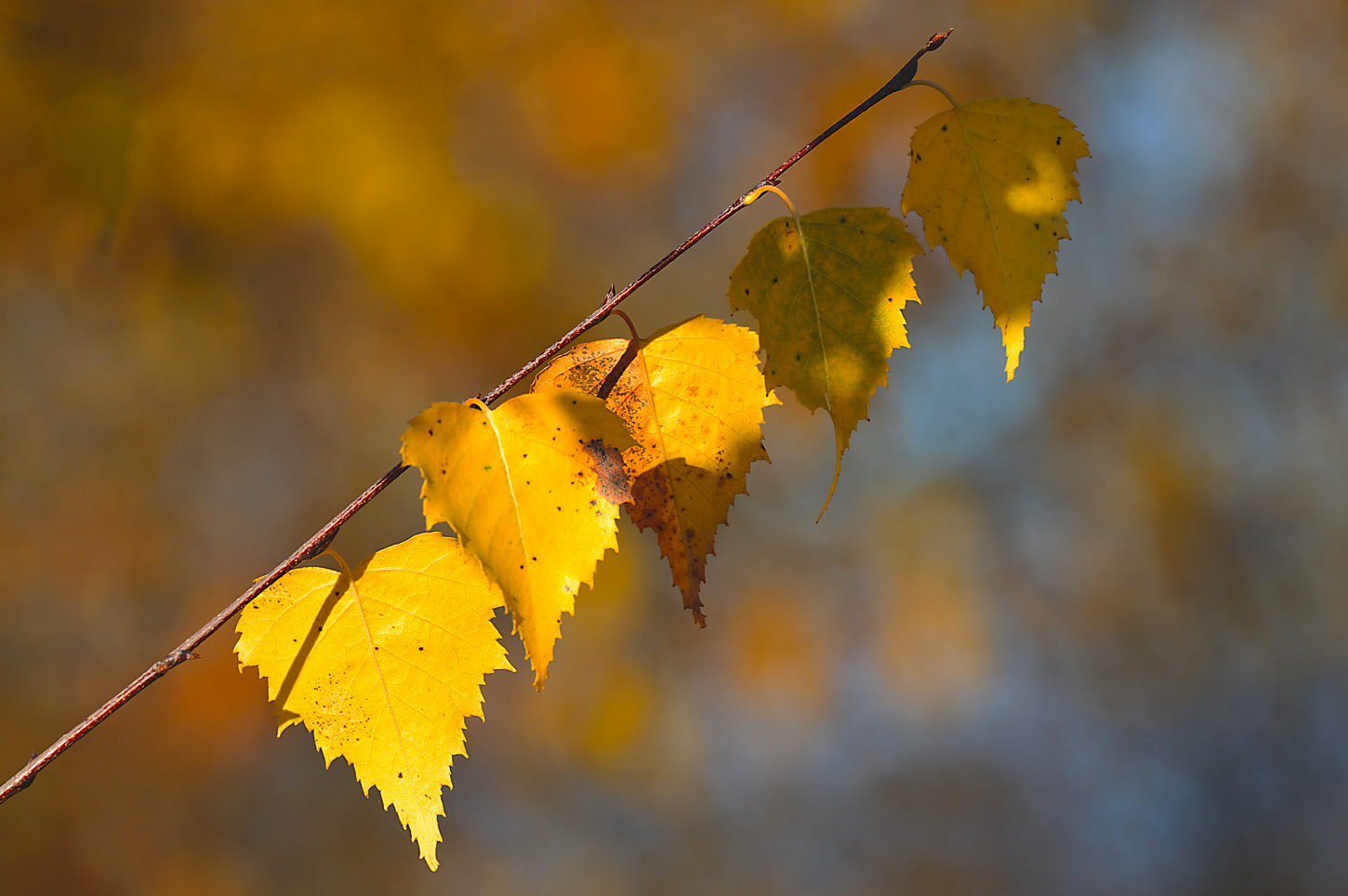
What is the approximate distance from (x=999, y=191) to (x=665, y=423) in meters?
0.16

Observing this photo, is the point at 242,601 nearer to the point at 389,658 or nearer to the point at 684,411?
the point at 389,658

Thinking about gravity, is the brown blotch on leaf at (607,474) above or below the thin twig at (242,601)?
below

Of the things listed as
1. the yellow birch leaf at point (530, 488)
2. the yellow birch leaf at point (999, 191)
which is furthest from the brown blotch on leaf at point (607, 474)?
the yellow birch leaf at point (999, 191)

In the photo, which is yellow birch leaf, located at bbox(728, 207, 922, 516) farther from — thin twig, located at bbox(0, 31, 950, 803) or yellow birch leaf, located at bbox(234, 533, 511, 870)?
yellow birch leaf, located at bbox(234, 533, 511, 870)

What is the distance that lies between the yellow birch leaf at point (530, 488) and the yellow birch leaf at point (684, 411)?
55 millimetres

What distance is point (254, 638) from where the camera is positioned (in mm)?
259

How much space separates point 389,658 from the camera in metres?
0.27

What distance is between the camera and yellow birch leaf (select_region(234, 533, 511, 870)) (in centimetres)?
26

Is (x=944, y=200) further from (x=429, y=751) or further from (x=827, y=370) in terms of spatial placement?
(x=429, y=751)

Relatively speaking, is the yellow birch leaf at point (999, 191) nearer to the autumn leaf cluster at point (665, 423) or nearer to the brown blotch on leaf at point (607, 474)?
the autumn leaf cluster at point (665, 423)

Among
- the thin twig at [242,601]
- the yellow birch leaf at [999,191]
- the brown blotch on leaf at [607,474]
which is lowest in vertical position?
the yellow birch leaf at [999,191]

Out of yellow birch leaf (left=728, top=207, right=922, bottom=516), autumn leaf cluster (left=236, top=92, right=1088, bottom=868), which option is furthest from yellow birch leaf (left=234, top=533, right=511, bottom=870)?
yellow birch leaf (left=728, top=207, right=922, bottom=516)

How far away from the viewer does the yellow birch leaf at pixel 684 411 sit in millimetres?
284

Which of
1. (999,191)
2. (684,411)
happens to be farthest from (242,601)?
(999,191)
